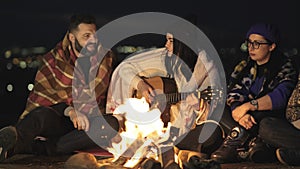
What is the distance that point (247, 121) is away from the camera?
20.1ft

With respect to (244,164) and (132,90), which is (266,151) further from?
(132,90)

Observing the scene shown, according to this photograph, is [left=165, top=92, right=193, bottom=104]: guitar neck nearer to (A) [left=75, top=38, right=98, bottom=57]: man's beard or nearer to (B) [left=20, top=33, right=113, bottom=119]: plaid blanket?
(B) [left=20, top=33, right=113, bottom=119]: plaid blanket

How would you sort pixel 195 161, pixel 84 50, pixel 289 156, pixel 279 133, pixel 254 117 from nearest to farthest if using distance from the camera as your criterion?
1. pixel 195 161
2. pixel 289 156
3. pixel 279 133
4. pixel 254 117
5. pixel 84 50

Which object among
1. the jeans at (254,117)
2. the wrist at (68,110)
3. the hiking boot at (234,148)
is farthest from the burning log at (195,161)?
the wrist at (68,110)

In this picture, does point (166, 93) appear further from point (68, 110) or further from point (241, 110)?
point (68, 110)

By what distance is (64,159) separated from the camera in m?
6.39

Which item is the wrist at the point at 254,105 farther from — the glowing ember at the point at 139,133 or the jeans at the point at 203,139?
the glowing ember at the point at 139,133

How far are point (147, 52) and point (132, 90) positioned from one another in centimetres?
37

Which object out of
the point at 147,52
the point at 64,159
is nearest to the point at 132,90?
the point at 147,52

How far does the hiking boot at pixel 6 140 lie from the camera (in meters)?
6.00

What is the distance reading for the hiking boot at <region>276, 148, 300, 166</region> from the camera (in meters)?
5.94

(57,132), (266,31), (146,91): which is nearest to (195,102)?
(146,91)

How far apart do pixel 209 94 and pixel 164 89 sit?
39cm

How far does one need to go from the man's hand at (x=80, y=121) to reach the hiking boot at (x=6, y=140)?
1.52 feet
